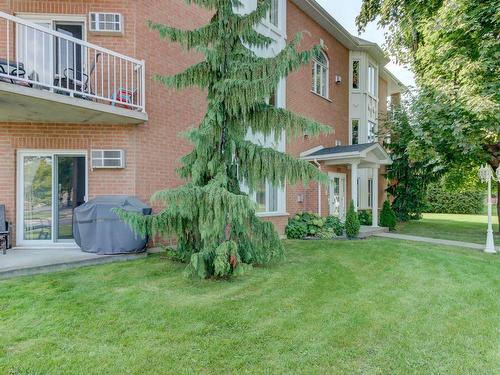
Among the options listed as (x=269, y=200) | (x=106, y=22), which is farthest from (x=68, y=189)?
(x=269, y=200)

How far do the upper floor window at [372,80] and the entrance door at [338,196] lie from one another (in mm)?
5824

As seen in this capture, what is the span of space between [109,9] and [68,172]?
13.6 ft

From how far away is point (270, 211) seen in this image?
11.2 meters

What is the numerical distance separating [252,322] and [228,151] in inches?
117

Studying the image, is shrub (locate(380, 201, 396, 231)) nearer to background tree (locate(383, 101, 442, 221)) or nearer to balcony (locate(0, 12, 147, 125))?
background tree (locate(383, 101, 442, 221))

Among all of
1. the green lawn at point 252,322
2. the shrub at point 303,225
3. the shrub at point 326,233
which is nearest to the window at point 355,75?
the shrub at point 303,225

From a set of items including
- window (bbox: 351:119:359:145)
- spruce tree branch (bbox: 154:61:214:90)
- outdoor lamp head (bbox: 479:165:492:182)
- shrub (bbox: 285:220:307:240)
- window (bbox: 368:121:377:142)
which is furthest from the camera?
window (bbox: 368:121:377:142)

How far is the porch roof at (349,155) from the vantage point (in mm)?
11977

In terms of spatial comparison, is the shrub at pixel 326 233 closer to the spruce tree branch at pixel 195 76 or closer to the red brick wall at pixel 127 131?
the red brick wall at pixel 127 131

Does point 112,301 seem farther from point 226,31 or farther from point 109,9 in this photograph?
point 109,9

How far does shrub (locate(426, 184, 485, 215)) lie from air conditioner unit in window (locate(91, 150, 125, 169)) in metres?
26.5

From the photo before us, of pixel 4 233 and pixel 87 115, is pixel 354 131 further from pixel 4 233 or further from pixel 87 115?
pixel 4 233

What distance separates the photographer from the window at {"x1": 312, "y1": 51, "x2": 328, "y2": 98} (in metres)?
13.6

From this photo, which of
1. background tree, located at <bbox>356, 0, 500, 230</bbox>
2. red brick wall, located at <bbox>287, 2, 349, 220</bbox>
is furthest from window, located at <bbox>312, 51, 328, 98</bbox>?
background tree, located at <bbox>356, 0, 500, 230</bbox>
